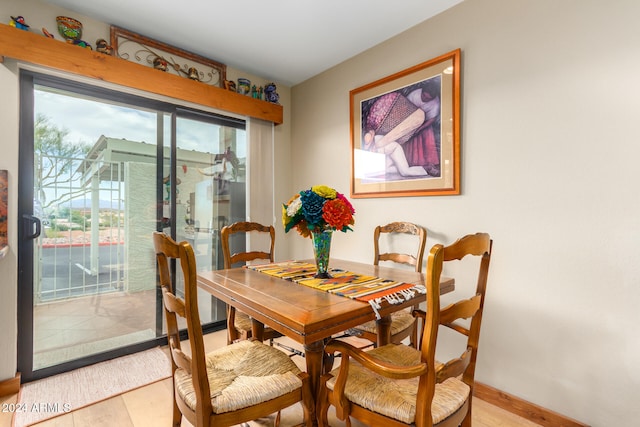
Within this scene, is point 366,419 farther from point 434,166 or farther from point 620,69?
point 620,69

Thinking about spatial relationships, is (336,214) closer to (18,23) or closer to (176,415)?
(176,415)

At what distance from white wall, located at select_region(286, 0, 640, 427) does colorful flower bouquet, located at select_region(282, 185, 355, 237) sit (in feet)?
3.20

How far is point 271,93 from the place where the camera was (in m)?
3.28

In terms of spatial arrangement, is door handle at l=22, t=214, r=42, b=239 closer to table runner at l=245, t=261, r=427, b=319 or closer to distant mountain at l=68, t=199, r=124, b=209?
distant mountain at l=68, t=199, r=124, b=209

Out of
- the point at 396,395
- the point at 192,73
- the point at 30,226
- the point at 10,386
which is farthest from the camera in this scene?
the point at 192,73

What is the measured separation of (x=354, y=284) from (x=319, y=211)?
398 millimetres

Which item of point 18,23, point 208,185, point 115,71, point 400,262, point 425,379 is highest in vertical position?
point 18,23

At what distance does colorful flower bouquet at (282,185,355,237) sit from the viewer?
1551mm

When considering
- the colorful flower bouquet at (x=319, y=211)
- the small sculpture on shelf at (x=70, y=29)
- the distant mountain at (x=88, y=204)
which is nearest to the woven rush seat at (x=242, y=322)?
the colorful flower bouquet at (x=319, y=211)

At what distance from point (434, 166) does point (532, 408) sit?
155cm

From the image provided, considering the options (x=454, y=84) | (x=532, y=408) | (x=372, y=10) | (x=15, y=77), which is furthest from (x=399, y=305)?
(x=15, y=77)

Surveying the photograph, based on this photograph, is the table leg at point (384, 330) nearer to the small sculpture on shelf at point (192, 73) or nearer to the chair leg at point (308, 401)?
the chair leg at point (308, 401)

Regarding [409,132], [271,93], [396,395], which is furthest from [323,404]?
[271,93]

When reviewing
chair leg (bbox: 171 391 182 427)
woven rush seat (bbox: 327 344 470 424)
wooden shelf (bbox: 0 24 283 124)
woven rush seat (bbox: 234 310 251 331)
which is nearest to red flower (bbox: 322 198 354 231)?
woven rush seat (bbox: 327 344 470 424)
